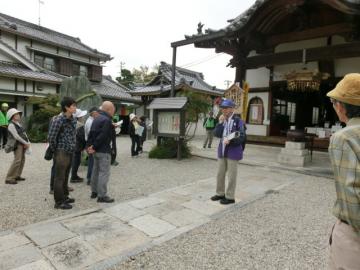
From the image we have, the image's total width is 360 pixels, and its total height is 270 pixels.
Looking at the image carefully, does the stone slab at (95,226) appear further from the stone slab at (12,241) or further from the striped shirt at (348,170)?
the striped shirt at (348,170)

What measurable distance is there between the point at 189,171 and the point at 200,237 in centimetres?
417

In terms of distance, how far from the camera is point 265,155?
33.1 feet

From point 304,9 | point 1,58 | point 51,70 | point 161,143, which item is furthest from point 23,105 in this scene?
point 304,9

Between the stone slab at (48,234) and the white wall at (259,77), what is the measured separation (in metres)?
9.94

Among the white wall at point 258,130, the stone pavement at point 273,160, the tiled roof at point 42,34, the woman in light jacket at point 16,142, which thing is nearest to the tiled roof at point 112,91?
the tiled roof at point 42,34

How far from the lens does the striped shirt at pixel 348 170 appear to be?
146 centimetres

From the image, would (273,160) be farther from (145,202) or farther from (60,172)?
(60,172)

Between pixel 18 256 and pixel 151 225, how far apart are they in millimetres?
1604

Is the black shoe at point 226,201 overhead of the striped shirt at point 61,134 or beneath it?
beneath

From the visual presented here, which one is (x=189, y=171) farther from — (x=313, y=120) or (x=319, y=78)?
(x=313, y=120)

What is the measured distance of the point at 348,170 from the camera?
1477 mm

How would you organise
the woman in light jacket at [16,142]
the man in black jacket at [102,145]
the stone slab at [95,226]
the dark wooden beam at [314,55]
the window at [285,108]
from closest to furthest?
the stone slab at [95,226], the man in black jacket at [102,145], the woman in light jacket at [16,142], the dark wooden beam at [314,55], the window at [285,108]

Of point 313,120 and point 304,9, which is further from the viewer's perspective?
point 313,120

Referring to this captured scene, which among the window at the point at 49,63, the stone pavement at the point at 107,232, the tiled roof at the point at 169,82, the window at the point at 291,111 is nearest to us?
the stone pavement at the point at 107,232
